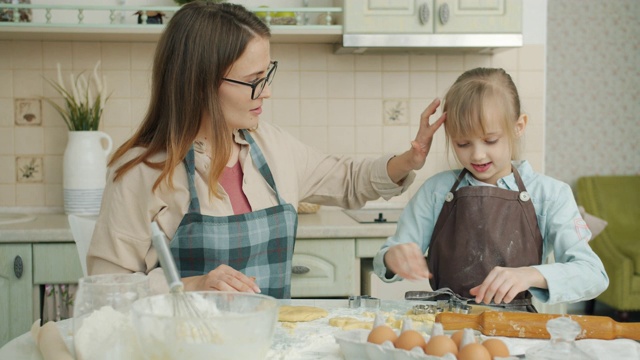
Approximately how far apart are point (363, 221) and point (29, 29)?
142 cm

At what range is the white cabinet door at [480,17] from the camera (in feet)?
9.29

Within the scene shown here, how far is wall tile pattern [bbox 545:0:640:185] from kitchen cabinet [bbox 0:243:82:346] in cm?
327

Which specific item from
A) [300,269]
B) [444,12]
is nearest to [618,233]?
[444,12]

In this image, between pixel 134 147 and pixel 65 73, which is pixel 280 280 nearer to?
pixel 134 147

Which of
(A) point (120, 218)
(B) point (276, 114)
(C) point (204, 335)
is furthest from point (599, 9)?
(C) point (204, 335)

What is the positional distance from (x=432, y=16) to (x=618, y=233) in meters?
2.39

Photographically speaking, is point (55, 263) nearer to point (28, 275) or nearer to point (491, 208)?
point (28, 275)

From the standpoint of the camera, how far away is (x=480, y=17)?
2.84 meters

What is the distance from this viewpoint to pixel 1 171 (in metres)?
3.08

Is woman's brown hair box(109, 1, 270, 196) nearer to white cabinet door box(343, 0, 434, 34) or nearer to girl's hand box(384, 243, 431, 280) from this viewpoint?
girl's hand box(384, 243, 431, 280)

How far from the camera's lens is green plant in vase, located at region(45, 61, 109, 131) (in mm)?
2982

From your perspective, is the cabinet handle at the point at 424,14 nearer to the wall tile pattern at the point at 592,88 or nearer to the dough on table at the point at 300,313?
the dough on table at the point at 300,313

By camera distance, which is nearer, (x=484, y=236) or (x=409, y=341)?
(x=409, y=341)

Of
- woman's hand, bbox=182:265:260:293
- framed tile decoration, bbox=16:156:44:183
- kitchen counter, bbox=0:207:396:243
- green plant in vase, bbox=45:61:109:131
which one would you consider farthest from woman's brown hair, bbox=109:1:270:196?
framed tile decoration, bbox=16:156:44:183
